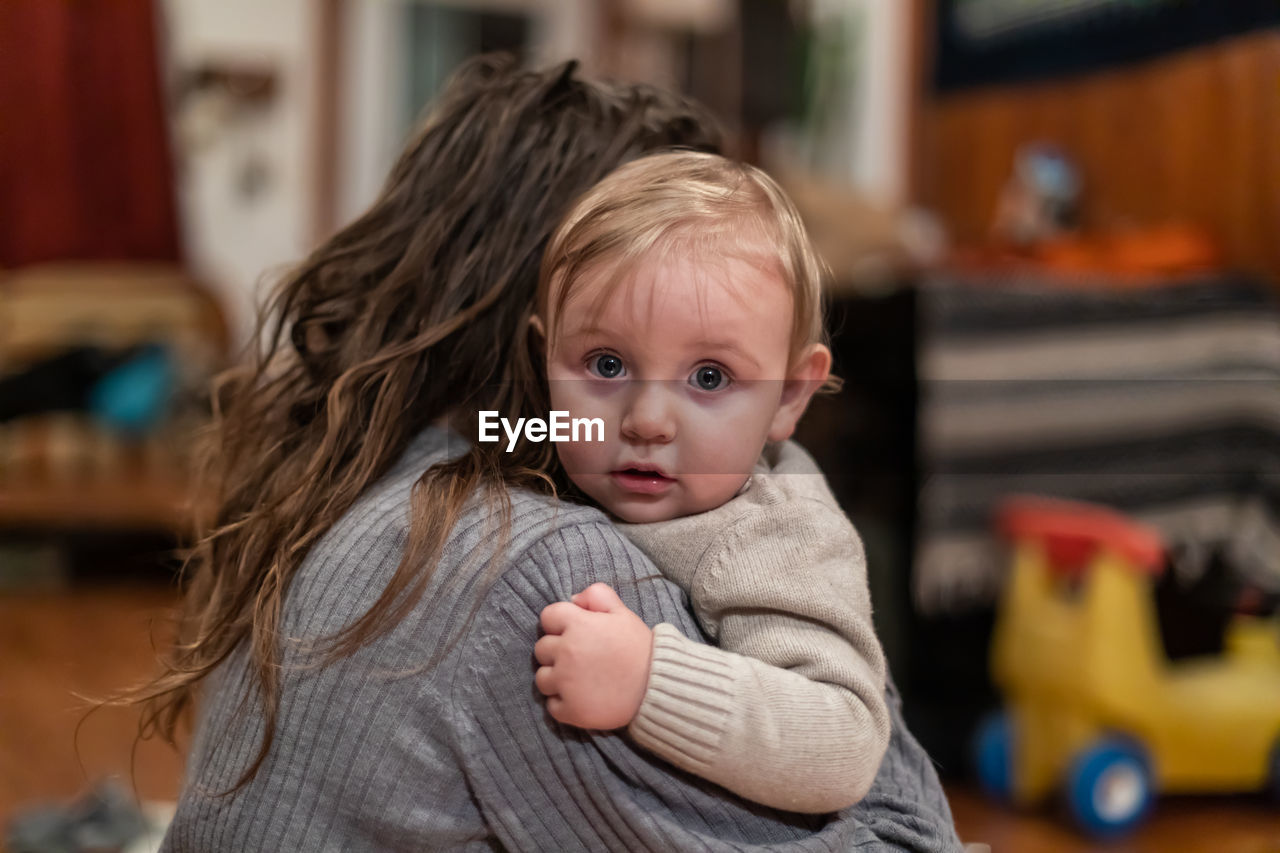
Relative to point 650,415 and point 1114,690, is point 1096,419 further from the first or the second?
point 650,415

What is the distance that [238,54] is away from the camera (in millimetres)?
4234

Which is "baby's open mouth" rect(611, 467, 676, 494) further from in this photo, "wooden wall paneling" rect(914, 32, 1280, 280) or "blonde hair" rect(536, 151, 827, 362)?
"wooden wall paneling" rect(914, 32, 1280, 280)

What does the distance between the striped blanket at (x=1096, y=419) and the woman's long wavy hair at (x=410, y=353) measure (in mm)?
1296

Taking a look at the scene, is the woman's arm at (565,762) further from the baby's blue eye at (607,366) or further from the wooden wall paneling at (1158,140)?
the wooden wall paneling at (1158,140)

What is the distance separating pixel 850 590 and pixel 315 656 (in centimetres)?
32

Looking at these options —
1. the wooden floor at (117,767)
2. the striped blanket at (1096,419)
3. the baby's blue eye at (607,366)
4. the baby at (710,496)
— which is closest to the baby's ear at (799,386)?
the baby at (710,496)

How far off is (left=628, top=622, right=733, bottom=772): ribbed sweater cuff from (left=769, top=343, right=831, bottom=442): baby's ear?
16 centimetres

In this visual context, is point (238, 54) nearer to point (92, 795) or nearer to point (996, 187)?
point (996, 187)

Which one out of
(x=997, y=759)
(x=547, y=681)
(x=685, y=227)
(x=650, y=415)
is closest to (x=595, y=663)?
(x=547, y=681)

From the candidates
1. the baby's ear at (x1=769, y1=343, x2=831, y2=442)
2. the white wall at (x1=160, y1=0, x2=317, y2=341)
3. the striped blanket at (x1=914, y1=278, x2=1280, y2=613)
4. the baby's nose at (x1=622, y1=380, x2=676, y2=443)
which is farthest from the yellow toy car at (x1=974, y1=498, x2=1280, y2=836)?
the white wall at (x1=160, y1=0, x2=317, y2=341)

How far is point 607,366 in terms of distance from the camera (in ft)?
2.12

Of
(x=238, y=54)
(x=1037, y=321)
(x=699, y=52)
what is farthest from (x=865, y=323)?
(x=238, y=54)

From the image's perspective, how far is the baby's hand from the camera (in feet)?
1.90

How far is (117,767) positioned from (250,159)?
285 cm
